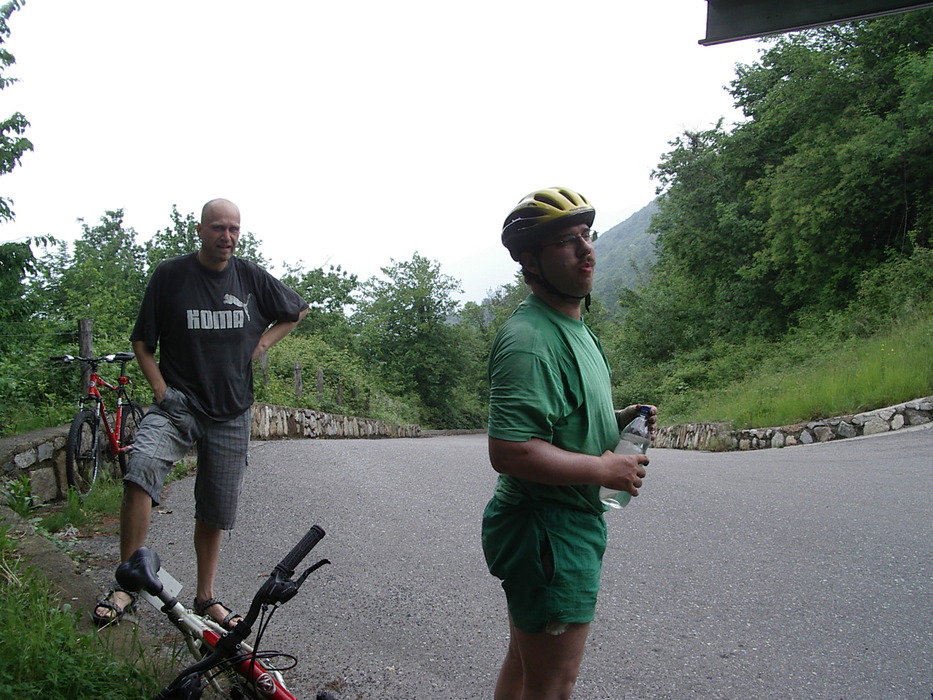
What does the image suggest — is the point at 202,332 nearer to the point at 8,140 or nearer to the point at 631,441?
the point at 631,441

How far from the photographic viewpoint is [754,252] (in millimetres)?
31562

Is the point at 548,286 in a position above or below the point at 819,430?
above

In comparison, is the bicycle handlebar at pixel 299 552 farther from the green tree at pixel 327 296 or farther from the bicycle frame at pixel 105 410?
the green tree at pixel 327 296

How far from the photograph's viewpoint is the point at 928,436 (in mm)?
11883

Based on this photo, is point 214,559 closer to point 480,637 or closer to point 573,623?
point 480,637

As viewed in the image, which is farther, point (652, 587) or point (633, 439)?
point (652, 587)

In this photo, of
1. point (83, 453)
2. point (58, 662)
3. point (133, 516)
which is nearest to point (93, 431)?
point (83, 453)

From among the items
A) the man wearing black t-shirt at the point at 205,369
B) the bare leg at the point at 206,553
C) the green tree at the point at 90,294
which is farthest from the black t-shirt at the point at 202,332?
the green tree at the point at 90,294

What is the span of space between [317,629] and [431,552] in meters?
1.72

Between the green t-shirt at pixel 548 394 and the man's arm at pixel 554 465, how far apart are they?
30 mm

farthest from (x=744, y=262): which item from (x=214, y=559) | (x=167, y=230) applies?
(x=214, y=559)

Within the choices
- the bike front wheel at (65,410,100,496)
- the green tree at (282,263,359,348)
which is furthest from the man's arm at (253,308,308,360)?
the green tree at (282,263,359,348)

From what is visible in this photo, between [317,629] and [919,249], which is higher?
[919,249]

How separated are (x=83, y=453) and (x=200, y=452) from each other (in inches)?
143
